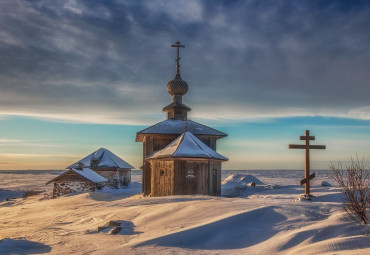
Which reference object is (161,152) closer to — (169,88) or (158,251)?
(169,88)

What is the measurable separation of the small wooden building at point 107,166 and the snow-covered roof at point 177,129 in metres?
15.5

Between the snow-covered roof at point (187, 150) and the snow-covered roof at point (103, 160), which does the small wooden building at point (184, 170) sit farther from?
the snow-covered roof at point (103, 160)

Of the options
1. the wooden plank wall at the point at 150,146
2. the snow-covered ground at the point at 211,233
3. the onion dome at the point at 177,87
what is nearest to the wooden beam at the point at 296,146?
the snow-covered ground at the point at 211,233

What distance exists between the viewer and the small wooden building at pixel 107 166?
40.2m

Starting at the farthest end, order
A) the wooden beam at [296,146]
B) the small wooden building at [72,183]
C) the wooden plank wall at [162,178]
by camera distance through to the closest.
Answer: the small wooden building at [72,183]
the wooden plank wall at [162,178]
the wooden beam at [296,146]

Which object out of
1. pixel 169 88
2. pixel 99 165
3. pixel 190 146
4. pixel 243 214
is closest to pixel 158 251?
pixel 243 214

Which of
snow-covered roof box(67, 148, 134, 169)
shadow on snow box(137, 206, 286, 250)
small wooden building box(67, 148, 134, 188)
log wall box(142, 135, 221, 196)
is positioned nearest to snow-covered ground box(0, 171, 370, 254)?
shadow on snow box(137, 206, 286, 250)

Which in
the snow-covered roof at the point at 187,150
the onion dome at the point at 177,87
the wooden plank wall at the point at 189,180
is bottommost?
the wooden plank wall at the point at 189,180

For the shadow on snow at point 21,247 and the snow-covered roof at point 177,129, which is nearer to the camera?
the shadow on snow at point 21,247

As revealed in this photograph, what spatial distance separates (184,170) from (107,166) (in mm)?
21579

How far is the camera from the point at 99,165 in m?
40.2

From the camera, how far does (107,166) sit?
132 ft

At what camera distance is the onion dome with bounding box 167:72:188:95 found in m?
30.0

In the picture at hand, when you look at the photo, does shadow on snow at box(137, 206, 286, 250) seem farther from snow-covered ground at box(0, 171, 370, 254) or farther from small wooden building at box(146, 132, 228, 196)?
small wooden building at box(146, 132, 228, 196)
